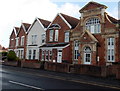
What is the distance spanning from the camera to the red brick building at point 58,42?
2839 centimetres

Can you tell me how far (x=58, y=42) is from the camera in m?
30.7

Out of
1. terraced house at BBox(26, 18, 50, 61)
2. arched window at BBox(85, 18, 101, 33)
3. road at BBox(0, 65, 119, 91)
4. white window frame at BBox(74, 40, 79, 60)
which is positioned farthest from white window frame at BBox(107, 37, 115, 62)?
terraced house at BBox(26, 18, 50, 61)

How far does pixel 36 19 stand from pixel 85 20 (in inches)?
513

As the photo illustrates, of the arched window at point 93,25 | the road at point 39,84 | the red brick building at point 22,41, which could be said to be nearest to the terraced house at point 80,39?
the arched window at point 93,25

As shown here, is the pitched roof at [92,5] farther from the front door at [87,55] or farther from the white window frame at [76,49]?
the front door at [87,55]

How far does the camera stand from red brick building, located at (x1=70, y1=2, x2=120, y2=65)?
23.4 m

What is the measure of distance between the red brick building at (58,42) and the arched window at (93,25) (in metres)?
3.53

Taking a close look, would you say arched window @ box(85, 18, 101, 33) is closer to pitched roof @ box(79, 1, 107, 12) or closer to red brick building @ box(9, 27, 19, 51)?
pitched roof @ box(79, 1, 107, 12)

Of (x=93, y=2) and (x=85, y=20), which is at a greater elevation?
(x=93, y=2)

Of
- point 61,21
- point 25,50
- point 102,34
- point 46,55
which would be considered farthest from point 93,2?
point 25,50

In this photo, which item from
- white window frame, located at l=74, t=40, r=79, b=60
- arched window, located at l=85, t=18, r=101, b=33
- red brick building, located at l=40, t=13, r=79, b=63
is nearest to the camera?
arched window, located at l=85, t=18, r=101, b=33

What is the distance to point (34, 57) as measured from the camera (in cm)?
3472

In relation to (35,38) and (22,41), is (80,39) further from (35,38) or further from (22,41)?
(22,41)

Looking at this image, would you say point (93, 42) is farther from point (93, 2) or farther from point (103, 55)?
point (93, 2)
